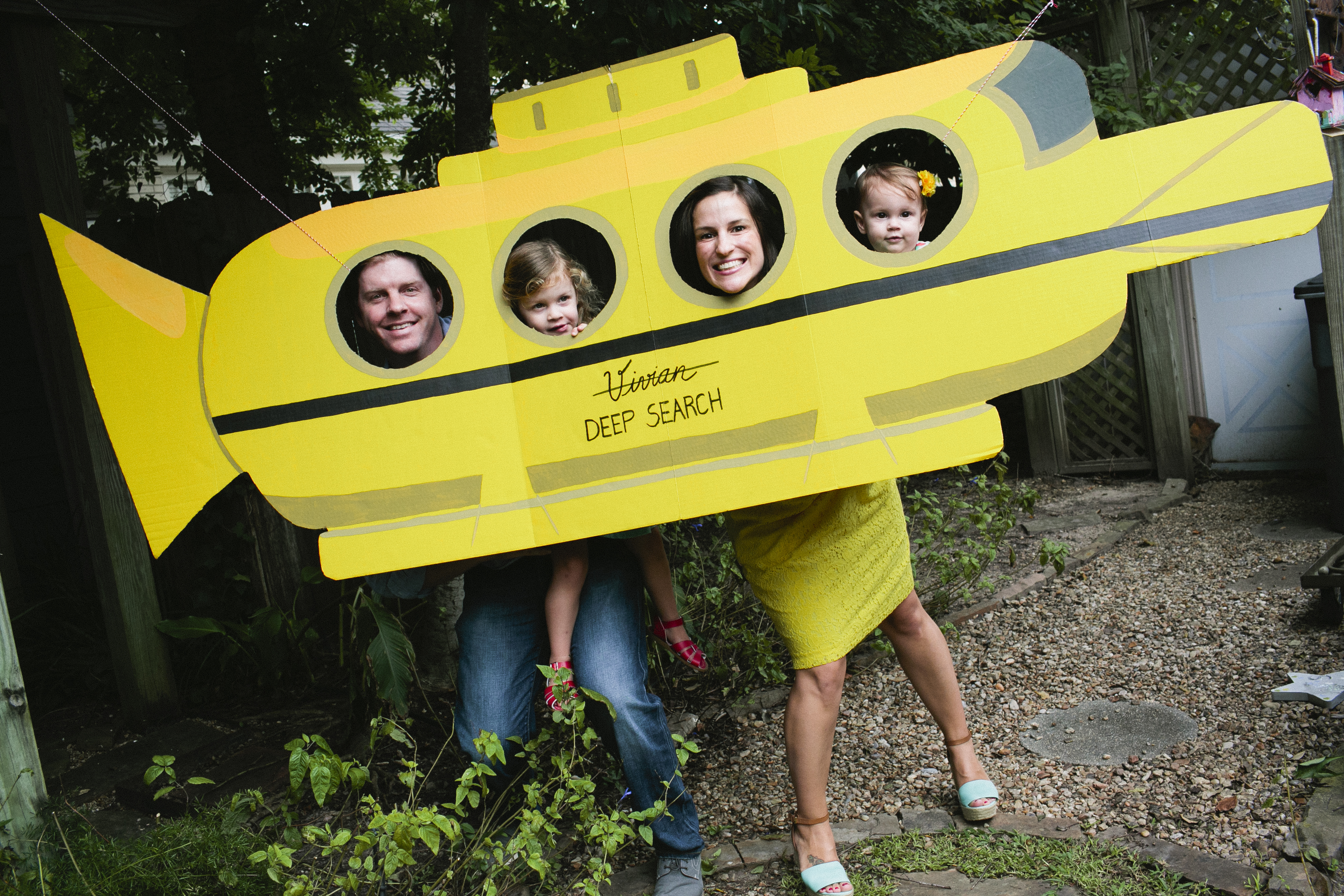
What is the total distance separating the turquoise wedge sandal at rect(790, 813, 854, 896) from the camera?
6.59 feet

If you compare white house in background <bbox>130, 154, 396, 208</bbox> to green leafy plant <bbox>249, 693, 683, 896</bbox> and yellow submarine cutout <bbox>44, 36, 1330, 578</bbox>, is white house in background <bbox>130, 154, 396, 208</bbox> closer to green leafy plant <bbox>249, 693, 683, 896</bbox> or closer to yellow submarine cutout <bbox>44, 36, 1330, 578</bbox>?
yellow submarine cutout <bbox>44, 36, 1330, 578</bbox>

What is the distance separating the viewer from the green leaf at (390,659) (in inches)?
96.4

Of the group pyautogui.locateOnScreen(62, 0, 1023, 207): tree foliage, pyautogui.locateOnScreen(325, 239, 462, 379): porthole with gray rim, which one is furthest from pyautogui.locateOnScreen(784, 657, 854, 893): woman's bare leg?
pyautogui.locateOnScreen(62, 0, 1023, 207): tree foliage

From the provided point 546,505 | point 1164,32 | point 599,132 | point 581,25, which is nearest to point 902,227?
point 599,132

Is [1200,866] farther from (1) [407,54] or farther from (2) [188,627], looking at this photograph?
(1) [407,54]

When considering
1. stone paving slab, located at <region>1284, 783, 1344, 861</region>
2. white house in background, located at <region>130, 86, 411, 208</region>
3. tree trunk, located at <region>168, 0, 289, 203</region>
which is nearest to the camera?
stone paving slab, located at <region>1284, 783, 1344, 861</region>

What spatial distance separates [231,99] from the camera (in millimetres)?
3758

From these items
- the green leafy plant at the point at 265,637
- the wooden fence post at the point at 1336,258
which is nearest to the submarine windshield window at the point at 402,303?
the green leafy plant at the point at 265,637

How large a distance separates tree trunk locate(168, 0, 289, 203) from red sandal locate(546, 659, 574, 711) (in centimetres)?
249

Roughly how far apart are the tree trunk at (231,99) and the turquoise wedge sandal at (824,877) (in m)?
3.05

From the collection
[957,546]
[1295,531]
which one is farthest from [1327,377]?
[957,546]

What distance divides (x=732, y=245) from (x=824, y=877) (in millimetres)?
1343

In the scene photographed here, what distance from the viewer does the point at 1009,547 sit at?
177 inches

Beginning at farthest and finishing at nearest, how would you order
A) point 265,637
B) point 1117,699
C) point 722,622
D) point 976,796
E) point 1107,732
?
point 265,637
point 722,622
point 1117,699
point 1107,732
point 976,796
